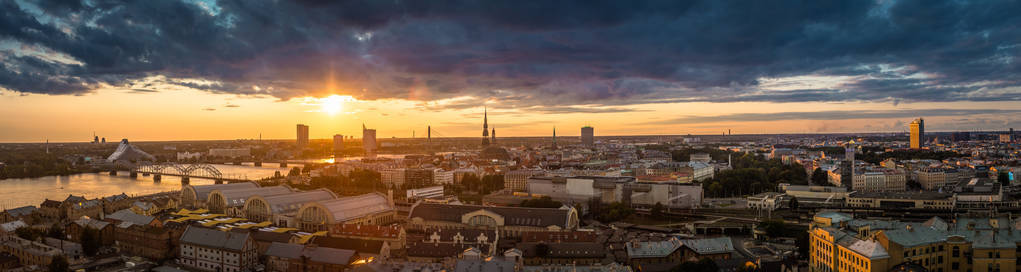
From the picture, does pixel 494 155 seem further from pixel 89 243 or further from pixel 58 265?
pixel 58 265

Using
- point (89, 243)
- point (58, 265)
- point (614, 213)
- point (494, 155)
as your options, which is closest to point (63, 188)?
point (89, 243)

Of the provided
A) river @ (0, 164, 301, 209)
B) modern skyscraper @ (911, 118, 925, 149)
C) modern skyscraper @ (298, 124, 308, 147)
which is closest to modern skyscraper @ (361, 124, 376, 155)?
modern skyscraper @ (298, 124, 308, 147)

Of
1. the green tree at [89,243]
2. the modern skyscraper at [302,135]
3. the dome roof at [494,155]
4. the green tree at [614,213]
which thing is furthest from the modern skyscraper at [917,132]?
the modern skyscraper at [302,135]

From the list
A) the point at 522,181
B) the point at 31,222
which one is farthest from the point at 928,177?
→ the point at 31,222

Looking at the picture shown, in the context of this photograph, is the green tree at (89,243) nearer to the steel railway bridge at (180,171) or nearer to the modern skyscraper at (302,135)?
the steel railway bridge at (180,171)

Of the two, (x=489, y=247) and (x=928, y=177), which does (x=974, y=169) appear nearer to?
(x=928, y=177)

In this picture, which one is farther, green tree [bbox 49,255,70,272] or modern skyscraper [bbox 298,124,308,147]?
modern skyscraper [bbox 298,124,308,147]

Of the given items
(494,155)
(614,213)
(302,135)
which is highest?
(302,135)

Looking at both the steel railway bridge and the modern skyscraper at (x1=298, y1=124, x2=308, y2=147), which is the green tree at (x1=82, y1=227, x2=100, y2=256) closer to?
the steel railway bridge
